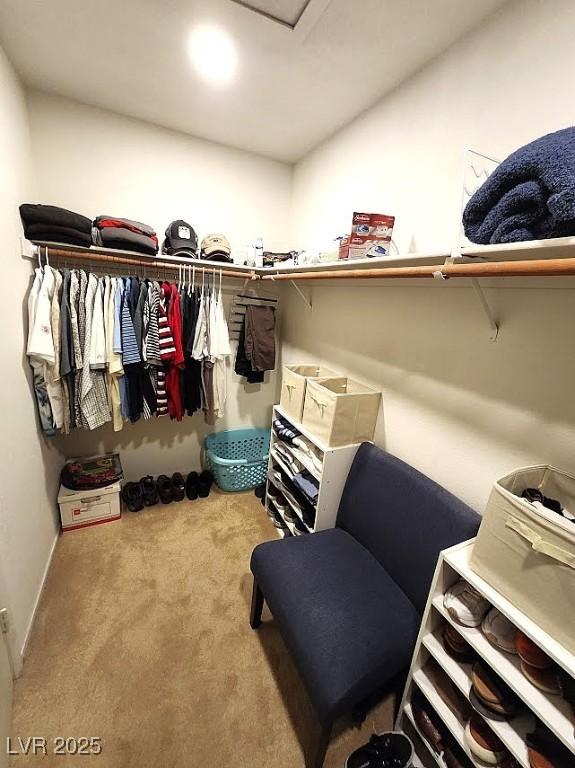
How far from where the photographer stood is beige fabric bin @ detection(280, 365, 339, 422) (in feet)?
5.89

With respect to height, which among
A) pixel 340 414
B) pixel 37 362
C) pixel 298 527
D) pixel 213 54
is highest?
pixel 213 54

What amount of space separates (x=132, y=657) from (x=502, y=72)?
268 centimetres

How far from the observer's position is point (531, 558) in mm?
751

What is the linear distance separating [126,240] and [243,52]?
40.5 inches

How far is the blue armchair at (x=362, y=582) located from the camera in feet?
3.18

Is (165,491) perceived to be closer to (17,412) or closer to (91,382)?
(91,382)

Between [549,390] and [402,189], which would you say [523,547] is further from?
[402,189]

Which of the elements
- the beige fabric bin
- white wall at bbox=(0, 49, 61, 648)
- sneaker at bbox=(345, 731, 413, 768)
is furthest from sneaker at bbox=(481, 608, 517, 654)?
white wall at bbox=(0, 49, 61, 648)

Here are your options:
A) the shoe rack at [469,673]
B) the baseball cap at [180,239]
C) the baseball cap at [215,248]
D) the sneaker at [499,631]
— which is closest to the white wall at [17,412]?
the baseball cap at [180,239]

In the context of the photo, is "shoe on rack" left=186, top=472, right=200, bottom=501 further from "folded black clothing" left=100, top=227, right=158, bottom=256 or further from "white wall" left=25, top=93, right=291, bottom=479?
"folded black clothing" left=100, top=227, right=158, bottom=256

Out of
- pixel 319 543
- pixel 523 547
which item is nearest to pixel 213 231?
pixel 319 543

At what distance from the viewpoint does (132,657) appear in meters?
1.35

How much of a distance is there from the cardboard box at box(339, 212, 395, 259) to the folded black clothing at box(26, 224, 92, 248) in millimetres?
1397

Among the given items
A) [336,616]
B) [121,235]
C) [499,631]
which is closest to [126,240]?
[121,235]
